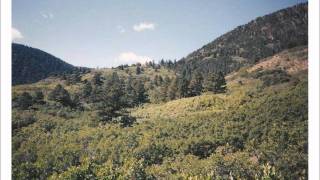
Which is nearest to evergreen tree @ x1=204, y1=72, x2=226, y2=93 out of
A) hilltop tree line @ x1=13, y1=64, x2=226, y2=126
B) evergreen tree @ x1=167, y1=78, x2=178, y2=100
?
hilltop tree line @ x1=13, y1=64, x2=226, y2=126

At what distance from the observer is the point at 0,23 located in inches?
315

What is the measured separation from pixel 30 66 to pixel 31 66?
118 centimetres

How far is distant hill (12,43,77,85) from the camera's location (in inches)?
1494

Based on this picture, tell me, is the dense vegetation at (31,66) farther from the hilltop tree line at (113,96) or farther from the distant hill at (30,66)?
the hilltop tree line at (113,96)

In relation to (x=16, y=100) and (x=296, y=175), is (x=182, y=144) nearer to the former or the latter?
(x=296, y=175)

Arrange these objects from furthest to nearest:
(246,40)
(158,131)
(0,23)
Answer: (246,40), (158,131), (0,23)

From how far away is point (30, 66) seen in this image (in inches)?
2156

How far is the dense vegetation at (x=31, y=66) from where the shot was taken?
38.0m

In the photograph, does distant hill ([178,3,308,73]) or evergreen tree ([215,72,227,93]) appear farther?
distant hill ([178,3,308,73])

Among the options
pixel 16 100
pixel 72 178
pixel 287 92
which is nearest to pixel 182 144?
pixel 72 178

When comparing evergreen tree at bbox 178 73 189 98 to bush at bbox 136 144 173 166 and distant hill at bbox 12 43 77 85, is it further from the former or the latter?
bush at bbox 136 144 173 166

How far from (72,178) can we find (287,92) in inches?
312

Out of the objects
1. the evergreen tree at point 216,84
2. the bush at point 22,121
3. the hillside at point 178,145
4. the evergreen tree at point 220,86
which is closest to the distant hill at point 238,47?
the evergreen tree at point 216,84

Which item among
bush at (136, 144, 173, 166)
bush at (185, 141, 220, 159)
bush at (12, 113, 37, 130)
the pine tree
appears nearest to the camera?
bush at (136, 144, 173, 166)
